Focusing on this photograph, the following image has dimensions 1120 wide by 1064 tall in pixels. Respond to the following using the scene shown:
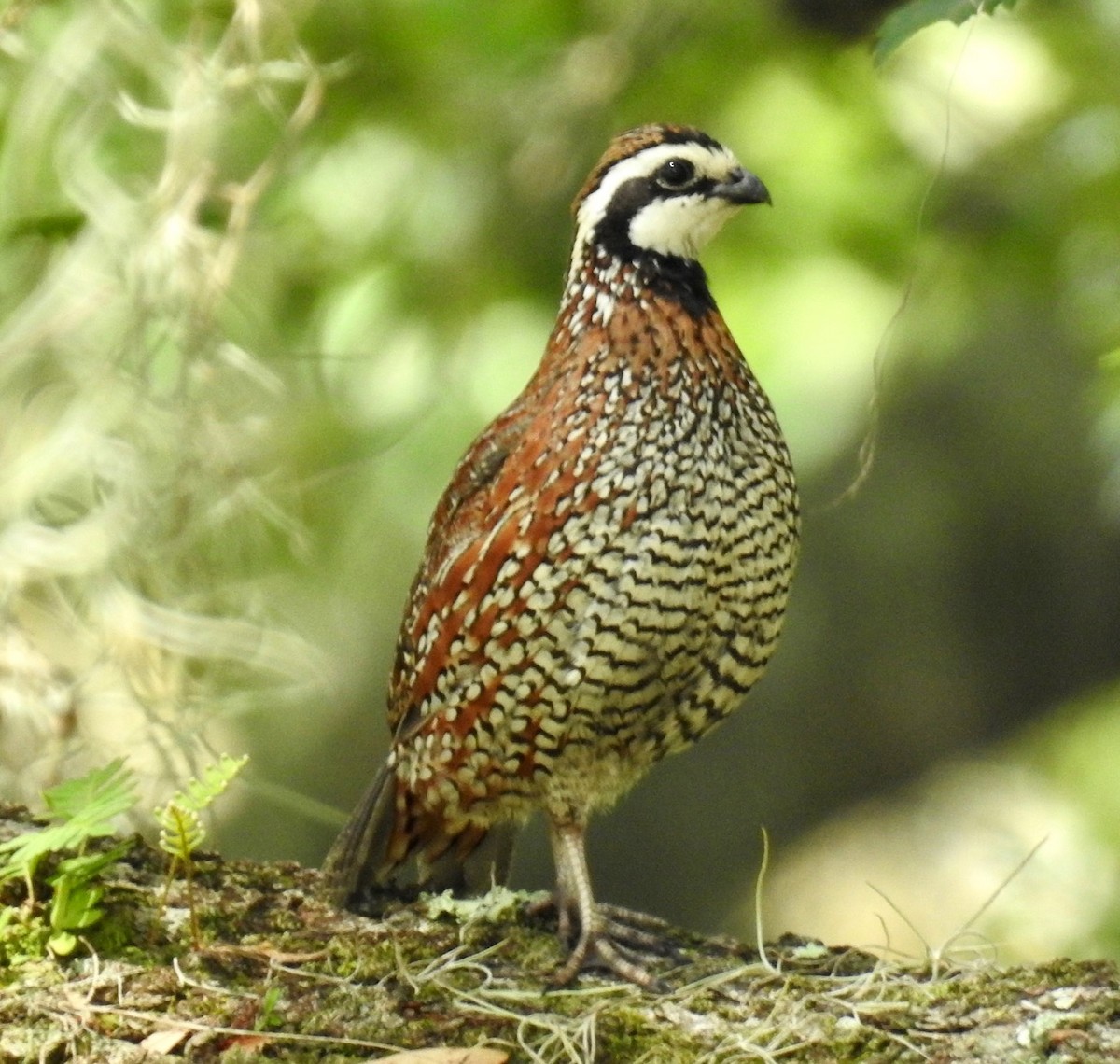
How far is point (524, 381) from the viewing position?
4.93 meters

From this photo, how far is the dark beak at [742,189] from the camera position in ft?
11.9

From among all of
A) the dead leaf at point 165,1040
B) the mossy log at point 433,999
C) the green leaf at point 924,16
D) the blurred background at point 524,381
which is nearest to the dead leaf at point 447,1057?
the mossy log at point 433,999

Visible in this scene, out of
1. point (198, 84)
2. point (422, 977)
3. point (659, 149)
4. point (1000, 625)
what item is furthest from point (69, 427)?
point (1000, 625)

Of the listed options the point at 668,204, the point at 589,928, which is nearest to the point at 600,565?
the point at 589,928

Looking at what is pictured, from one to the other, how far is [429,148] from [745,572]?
211 centimetres

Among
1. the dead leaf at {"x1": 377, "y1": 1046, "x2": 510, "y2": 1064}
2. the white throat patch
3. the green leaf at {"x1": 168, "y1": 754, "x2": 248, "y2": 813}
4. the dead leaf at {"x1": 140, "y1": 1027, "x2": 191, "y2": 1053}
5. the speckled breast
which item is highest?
the white throat patch

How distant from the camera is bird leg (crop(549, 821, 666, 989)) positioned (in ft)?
10.6

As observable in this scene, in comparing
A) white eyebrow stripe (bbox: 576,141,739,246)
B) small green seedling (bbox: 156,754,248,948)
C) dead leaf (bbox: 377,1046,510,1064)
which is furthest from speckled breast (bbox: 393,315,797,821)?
dead leaf (bbox: 377,1046,510,1064)

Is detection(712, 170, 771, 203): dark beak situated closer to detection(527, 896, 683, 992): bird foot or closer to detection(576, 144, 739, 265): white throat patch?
detection(576, 144, 739, 265): white throat patch

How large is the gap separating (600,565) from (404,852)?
0.86 metres

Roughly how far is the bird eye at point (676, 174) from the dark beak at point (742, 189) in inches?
2.5

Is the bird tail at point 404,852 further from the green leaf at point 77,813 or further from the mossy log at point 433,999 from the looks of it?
the green leaf at point 77,813

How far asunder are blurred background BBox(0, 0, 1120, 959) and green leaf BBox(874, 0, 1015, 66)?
941 mm

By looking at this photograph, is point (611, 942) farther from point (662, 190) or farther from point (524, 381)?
point (524, 381)
